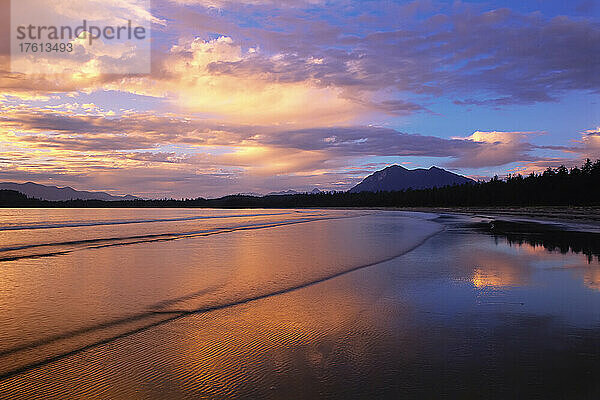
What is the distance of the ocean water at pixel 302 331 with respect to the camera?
16.8ft

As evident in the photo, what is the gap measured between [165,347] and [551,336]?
649 cm

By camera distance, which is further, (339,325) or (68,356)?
(339,325)

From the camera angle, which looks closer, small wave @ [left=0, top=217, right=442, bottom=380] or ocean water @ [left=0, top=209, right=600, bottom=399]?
ocean water @ [left=0, top=209, right=600, bottom=399]

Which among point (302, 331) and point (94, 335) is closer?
point (94, 335)

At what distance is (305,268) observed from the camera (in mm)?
14922

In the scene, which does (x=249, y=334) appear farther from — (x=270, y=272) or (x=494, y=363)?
(x=270, y=272)

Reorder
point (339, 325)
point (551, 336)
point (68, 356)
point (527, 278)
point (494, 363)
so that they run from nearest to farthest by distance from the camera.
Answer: point (494, 363), point (68, 356), point (551, 336), point (339, 325), point (527, 278)

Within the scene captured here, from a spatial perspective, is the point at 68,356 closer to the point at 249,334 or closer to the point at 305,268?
the point at 249,334

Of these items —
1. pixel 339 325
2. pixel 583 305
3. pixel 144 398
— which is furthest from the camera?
pixel 583 305

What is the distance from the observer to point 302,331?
7.32 meters

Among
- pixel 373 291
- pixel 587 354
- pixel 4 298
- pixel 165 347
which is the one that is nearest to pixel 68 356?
pixel 165 347

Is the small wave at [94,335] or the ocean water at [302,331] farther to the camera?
the small wave at [94,335]

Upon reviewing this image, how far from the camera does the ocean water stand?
16.8ft

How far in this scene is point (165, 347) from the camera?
6500 millimetres
